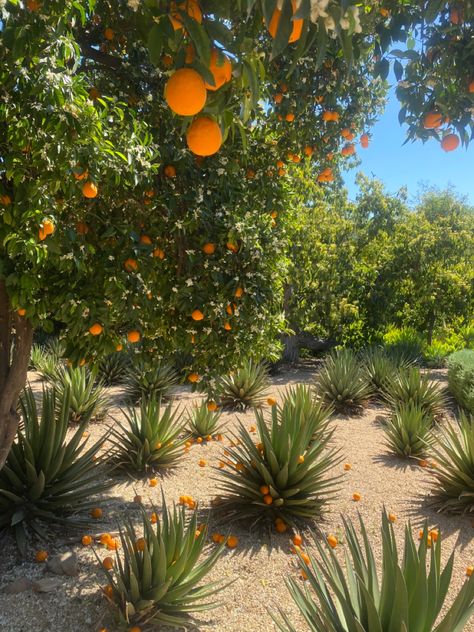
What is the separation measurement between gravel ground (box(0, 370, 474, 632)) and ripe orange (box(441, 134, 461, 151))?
8.18 feet

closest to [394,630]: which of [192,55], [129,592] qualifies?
[129,592]

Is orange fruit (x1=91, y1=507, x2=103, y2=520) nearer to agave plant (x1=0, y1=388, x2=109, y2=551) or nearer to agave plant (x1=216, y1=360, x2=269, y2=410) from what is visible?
agave plant (x1=0, y1=388, x2=109, y2=551)

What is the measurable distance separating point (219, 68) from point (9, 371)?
2.94m

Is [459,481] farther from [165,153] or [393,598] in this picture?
[165,153]

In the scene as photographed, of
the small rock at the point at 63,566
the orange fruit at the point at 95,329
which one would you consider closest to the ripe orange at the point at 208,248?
the orange fruit at the point at 95,329

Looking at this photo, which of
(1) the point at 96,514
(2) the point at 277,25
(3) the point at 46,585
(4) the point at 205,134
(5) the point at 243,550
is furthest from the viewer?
(1) the point at 96,514

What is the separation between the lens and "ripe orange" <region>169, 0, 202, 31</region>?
1.07 metres

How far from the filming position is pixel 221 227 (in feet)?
11.2

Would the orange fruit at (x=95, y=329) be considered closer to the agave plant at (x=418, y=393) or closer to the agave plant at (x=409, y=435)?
the agave plant at (x=409, y=435)

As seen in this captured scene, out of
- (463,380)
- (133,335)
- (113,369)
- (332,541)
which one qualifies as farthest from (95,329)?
(113,369)

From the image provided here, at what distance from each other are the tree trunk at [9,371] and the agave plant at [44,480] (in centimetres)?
39

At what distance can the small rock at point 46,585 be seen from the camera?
2.98 m

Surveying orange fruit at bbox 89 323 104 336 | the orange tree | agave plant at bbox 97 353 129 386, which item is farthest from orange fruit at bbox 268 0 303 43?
agave plant at bbox 97 353 129 386

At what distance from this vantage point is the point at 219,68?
1.14 meters
